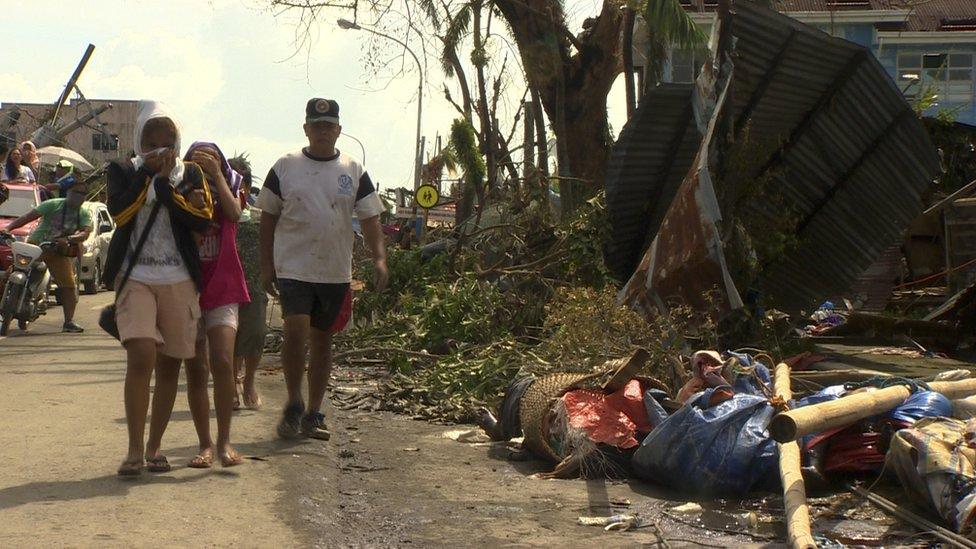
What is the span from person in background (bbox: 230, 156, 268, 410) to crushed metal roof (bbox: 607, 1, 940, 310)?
306 cm

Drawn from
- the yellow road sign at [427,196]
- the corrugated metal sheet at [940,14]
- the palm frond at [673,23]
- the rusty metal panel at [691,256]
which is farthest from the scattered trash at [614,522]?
the corrugated metal sheet at [940,14]

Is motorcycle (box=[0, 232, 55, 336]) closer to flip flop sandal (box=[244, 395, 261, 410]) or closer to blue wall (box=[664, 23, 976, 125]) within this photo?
flip flop sandal (box=[244, 395, 261, 410])

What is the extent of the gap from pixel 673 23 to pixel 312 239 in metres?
11.6

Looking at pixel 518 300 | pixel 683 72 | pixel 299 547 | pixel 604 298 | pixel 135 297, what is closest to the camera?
pixel 299 547

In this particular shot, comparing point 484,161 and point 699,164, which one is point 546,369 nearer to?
point 699,164

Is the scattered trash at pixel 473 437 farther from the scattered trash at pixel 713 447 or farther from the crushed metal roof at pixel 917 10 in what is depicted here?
the crushed metal roof at pixel 917 10

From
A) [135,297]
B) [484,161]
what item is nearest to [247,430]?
[135,297]

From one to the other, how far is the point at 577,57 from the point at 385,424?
39.7ft

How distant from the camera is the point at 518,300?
11.3 meters

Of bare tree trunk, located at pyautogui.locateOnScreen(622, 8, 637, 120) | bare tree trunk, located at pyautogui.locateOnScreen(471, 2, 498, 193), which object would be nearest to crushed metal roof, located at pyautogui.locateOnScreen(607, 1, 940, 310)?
bare tree trunk, located at pyautogui.locateOnScreen(622, 8, 637, 120)

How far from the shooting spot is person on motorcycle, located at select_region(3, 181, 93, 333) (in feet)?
46.4

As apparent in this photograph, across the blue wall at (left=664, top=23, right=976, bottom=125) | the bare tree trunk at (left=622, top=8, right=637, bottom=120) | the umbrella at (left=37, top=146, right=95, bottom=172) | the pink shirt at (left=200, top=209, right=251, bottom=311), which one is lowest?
the pink shirt at (left=200, top=209, right=251, bottom=311)

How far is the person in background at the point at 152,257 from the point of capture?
5914mm

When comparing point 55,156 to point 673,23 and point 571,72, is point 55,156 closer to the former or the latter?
point 571,72
